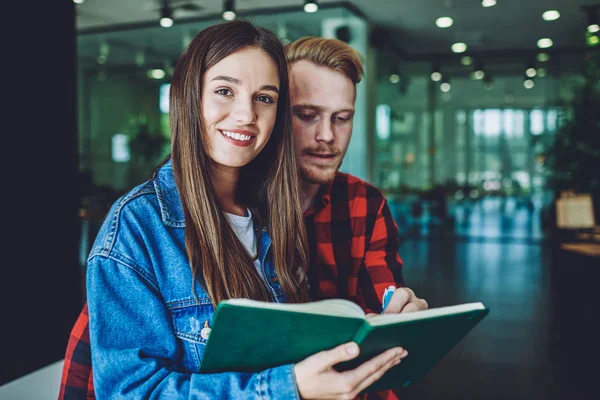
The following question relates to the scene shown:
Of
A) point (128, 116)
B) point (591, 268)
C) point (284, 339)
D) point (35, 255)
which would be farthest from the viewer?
point (128, 116)

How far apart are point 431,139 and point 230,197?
421 inches

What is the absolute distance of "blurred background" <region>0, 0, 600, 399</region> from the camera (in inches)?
141

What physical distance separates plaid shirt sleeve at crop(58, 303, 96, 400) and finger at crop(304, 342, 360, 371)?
21.0 inches

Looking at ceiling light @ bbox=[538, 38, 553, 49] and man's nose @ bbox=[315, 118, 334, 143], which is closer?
man's nose @ bbox=[315, 118, 334, 143]

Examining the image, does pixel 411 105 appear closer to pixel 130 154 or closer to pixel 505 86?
pixel 505 86

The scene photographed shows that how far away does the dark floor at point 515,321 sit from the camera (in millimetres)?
3568

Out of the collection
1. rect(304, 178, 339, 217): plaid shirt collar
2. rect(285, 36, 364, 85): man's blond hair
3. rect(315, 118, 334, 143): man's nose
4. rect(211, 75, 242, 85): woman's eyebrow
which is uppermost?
rect(285, 36, 364, 85): man's blond hair

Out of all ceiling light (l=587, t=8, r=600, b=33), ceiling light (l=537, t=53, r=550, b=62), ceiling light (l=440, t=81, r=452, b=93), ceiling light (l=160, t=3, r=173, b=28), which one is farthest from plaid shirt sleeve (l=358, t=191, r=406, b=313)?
ceiling light (l=440, t=81, r=452, b=93)

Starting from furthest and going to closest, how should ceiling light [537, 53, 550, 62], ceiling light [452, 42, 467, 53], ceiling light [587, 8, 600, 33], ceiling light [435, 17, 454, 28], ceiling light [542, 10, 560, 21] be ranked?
ceiling light [537, 53, 550, 62]
ceiling light [452, 42, 467, 53]
ceiling light [435, 17, 454, 28]
ceiling light [542, 10, 560, 21]
ceiling light [587, 8, 600, 33]

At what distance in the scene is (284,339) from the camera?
0.90 metres

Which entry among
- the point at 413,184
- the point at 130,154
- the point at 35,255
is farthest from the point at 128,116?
the point at 35,255

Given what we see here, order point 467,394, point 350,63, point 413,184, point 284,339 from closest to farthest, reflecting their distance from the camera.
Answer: point 284,339, point 350,63, point 467,394, point 413,184

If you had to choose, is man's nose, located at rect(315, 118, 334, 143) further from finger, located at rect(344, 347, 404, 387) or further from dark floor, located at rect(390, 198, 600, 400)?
dark floor, located at rect(390, 198, 600, 400)

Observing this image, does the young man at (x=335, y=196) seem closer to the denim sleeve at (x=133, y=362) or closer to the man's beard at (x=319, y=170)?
the man's beard at (x=319, y=170)
